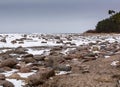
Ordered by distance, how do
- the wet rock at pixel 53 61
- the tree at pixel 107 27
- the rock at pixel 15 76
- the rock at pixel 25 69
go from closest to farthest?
the rock at pixel 15 76 < the rock at pixel 25 69 < the wet rock at pixel 53 61 < the tree at pixel 107 27

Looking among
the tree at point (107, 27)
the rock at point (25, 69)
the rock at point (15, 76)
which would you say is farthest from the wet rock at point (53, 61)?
the tree at point (107, 27)

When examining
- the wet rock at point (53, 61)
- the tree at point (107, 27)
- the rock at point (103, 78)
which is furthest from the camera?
the tree at point (107, 27)

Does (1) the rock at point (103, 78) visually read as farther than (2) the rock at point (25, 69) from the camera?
No

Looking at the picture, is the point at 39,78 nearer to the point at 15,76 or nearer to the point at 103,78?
the point at 15,76

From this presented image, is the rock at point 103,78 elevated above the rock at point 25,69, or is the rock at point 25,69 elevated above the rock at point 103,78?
the rock at point 25,69

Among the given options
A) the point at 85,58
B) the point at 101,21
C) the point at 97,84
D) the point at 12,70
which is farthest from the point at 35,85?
the point at 101,21

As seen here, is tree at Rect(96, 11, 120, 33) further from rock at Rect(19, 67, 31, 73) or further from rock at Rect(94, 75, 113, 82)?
rock at Rect(94, 75, 113, 82)

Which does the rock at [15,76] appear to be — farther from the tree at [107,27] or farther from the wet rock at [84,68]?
the tree at [107,27]

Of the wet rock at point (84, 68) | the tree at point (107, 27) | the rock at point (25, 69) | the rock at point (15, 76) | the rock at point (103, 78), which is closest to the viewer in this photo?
the rock at point (103, 78)

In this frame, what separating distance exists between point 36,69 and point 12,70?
0.73 m

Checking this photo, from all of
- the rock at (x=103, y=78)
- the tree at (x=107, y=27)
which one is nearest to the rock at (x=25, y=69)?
the rock at (x=103, y=78)

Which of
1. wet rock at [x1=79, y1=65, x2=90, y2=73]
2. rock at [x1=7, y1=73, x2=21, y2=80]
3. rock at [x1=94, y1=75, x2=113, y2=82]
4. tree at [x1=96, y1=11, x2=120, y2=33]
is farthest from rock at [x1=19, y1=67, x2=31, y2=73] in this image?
tree at [x1=96, y1=11, x2=120, y2=33]

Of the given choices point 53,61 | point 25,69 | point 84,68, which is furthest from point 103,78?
point 53,61

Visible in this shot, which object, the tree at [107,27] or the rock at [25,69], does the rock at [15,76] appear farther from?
the tree at [107,27]
